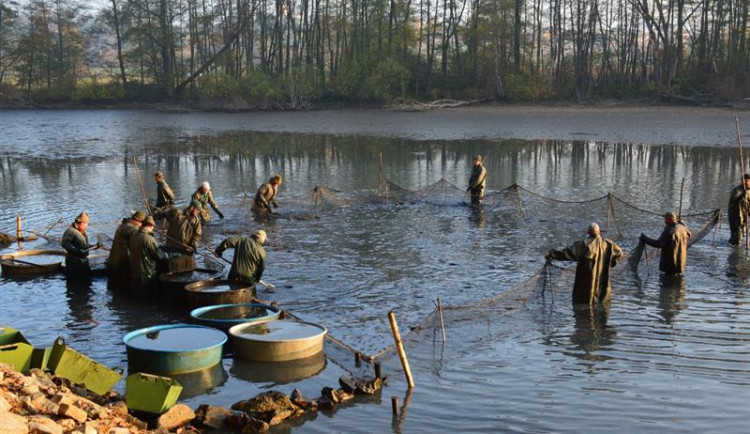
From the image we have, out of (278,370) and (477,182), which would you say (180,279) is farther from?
(477,182)

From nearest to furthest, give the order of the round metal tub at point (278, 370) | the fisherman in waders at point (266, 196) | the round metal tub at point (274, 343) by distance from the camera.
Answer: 1. the round metal tub at point (278, 370)
2. the round metal tub at point (274, 343)
3. the fisherman in waders at point (266, 196)

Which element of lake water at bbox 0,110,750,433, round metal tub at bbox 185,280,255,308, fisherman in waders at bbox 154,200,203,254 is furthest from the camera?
fisherman in waders at bbox 154,200,203,254

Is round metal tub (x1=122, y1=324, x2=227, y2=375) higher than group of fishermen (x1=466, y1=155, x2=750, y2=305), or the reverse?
group of fishermen (x1=466, y1=155, x2=750, y2=305)

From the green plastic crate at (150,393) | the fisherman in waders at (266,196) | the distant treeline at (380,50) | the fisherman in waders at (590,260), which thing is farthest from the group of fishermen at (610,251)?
the distant treeline at (380,50)

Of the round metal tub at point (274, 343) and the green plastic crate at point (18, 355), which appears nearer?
the green plastic crate at point (18, 355)

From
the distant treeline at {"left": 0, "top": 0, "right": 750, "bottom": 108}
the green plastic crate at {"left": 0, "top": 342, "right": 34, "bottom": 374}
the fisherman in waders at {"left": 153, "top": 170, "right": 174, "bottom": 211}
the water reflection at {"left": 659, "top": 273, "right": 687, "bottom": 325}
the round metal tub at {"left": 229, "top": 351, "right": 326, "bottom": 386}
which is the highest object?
the distant treeline at {"left": 0, "top": 0, "right": 750, "bottom": 108}

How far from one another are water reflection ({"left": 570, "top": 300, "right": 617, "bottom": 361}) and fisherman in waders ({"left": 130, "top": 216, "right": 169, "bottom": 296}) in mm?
6434

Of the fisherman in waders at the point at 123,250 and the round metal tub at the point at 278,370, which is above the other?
the fisherman in waders at the point at 123,250

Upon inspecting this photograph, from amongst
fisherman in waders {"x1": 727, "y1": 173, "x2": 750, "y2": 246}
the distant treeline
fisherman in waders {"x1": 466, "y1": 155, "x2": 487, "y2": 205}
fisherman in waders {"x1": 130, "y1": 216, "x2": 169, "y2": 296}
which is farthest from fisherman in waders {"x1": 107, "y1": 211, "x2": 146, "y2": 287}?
the distant treeline

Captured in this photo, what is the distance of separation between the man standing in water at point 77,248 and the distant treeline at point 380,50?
4940 cm

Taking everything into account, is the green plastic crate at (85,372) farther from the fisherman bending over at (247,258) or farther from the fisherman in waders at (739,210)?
the fisherman in waders at (739,210)

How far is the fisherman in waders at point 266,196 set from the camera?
20297mm

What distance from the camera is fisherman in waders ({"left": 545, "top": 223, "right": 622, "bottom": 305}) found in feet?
40.2

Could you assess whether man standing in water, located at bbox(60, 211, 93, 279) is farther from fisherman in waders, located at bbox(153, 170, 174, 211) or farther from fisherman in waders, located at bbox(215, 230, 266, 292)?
fisherman in waders, located at bbox(153, 170, 174, 211)
